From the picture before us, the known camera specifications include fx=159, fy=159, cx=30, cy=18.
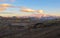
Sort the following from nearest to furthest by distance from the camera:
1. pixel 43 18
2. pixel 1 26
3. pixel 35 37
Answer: pixel 35 37, pixel 1 26, pixel 43 18

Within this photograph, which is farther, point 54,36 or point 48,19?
point 48,19

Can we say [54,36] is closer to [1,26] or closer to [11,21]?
[1,26]

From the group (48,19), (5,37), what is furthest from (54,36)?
(48,19)

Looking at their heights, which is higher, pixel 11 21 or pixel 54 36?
pixel 11 21

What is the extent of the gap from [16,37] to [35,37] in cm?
103

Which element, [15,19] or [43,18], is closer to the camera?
[15,19]

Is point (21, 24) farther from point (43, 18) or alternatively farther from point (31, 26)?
point (43, 18)

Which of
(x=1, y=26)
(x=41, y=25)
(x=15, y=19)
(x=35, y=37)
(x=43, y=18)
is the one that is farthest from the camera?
(x=43, y=18)

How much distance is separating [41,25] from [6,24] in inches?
112

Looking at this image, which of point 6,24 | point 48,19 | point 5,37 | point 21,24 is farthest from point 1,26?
point 48,19

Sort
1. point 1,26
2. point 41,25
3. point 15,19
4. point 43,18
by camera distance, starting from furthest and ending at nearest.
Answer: point 43,18
point 15,19
point 41,25
point 1,26

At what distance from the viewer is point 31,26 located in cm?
1215

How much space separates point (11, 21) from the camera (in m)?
13.6

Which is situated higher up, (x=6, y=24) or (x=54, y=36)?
(x=6, y=24)
